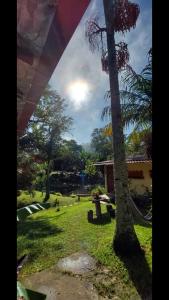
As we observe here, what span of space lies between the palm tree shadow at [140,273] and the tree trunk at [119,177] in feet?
1.22

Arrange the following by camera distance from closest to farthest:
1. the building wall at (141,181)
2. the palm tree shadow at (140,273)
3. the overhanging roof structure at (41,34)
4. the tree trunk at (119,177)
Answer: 1. the overhanging roof structure at (41,34)
2. the palm tree shadow at (140,273)
3. the tree trunk at (119,177)
4. the building wall at (141,181)

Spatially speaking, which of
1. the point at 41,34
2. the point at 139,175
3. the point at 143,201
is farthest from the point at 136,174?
the point at 41,34

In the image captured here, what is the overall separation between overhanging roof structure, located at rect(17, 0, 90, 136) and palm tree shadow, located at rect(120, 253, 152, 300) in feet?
15.4

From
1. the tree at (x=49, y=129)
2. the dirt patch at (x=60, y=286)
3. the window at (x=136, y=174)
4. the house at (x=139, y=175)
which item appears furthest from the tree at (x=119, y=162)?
the tree at (x=49, y=129)

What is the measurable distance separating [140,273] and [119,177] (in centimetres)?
258

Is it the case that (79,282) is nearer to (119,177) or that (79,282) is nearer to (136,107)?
(119,177)

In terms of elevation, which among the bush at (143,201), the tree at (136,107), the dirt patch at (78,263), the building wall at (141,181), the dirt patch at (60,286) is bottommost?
the dirt patch at (60,286)

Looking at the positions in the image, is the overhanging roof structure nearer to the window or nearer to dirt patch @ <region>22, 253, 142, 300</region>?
dirt patch @ <region>22, 253, 142, 300</region>

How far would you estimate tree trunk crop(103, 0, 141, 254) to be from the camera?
277 inches

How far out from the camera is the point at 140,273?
19.1 feet

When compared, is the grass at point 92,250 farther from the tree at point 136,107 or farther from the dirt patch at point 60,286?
the tree at point 136,107

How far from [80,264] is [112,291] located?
158 cm

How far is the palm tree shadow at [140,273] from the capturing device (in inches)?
199
